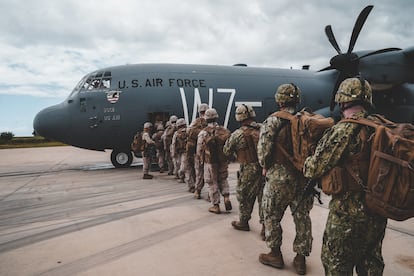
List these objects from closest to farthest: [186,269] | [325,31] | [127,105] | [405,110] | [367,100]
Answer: [367,100]
[186,269]
[325,31]
[127,105]
[405,110]

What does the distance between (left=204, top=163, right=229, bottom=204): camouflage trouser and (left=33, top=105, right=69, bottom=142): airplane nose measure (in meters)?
7.26

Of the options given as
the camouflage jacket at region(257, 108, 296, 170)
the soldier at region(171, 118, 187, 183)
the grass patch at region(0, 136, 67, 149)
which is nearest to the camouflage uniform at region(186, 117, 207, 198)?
the soldier at region(171, 118, 187, 183)

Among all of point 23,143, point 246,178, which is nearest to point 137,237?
point 246,178

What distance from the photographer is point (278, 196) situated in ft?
12.7

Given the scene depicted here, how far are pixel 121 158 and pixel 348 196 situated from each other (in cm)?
1106

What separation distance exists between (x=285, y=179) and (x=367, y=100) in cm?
143

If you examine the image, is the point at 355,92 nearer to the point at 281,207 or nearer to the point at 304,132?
the point at 304,132

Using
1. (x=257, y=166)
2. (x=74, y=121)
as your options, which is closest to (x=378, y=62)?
(x=257, y=166)

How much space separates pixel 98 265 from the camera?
13.0ft

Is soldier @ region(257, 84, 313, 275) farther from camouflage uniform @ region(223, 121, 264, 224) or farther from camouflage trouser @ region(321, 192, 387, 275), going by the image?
camouflage trouser @ region(321, 192, 387, 275)

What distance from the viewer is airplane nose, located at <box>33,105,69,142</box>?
11352mm

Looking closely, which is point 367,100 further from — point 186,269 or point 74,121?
point 74,121

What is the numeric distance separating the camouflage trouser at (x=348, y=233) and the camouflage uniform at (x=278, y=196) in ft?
3.64

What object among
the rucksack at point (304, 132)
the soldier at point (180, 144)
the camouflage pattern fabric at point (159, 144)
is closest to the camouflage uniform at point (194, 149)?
the soldier at point (180, 144)
